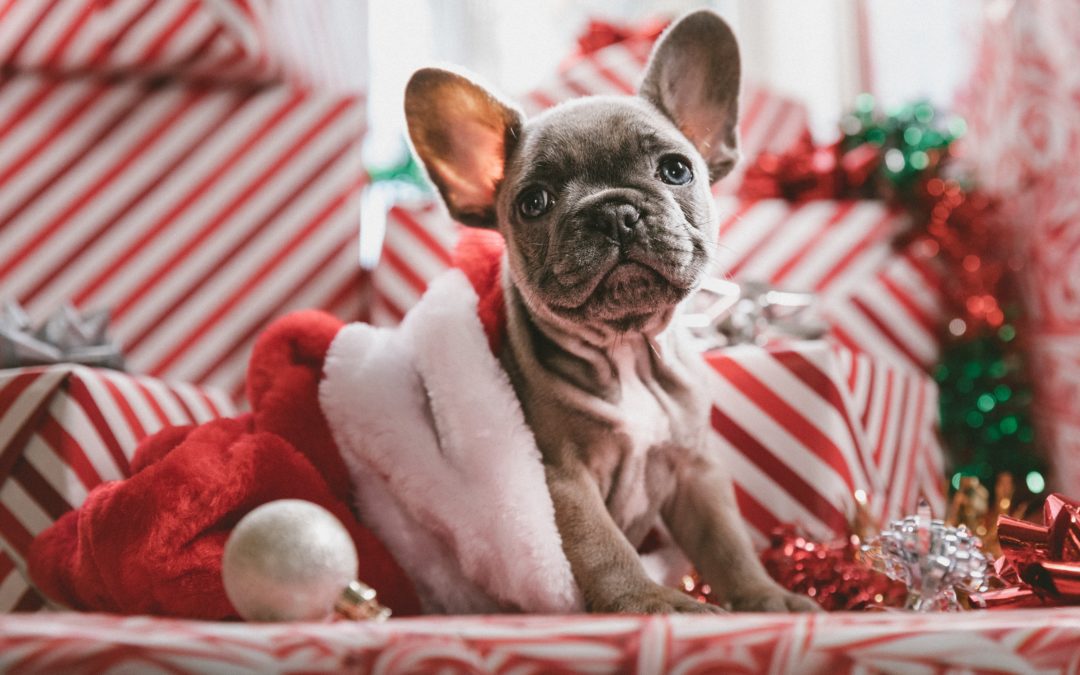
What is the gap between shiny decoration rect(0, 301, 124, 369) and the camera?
129 cm

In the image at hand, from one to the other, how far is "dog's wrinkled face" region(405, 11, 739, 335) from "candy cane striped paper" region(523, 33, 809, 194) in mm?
913

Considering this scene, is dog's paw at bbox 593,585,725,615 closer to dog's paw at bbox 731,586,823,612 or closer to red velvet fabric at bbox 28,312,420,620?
dog's paw at bbox 731,586,823,612

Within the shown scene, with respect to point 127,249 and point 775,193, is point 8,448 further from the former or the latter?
point 775,193

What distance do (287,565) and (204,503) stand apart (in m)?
0.23

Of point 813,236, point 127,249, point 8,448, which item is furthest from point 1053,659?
point 127,249

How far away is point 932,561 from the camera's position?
934mm

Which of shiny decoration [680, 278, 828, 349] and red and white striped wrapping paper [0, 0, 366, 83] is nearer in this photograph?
shiny decoration [680, 278, 828, 349]

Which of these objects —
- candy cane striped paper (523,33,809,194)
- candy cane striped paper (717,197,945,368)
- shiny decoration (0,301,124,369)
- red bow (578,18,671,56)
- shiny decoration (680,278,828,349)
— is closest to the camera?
shiny decoration (0,301,124,369)

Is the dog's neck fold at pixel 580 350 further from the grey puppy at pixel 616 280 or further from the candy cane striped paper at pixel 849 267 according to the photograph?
the candy cane striped paper at pixel 849 267

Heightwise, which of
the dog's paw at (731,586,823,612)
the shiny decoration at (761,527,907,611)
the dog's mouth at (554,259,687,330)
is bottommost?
the shiny decoration at (761,527,907,611)

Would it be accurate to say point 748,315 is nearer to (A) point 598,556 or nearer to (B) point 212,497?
(A) point 598,556

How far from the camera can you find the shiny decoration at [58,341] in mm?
1294

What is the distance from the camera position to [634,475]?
106 centimetres

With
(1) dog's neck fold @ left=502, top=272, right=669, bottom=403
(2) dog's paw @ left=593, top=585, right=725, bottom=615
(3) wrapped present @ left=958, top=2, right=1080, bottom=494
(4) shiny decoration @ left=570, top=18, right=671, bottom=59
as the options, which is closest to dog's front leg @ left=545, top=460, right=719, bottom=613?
(2) dog's paw @ left=593, top=585, right=725, bottom=615
